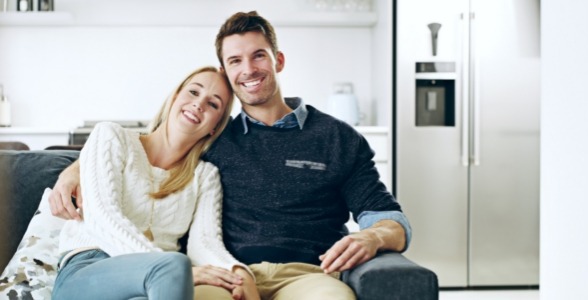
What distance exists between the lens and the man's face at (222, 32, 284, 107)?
232 centimetres

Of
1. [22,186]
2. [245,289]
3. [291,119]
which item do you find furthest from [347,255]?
[22,186]

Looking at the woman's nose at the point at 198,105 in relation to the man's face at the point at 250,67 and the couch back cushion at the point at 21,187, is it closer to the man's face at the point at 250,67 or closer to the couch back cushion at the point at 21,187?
the man's face at the point at 250,67

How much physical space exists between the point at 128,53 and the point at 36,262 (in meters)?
3.25

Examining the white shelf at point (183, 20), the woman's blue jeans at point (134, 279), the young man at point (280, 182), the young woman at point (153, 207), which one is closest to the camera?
the woman's blue jeans at point (134, 279)

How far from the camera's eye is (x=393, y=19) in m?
4.68

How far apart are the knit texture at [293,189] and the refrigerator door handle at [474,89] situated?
237 centimetres

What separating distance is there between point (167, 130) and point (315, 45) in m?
3.13

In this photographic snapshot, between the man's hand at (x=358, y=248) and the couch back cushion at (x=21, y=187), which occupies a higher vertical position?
the couch back cushion at (x=21, y=187)

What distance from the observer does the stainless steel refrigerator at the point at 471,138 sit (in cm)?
453

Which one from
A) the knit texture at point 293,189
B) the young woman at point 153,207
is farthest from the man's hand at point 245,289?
the knit texture at point 293,189

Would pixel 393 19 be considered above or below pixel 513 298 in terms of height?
above

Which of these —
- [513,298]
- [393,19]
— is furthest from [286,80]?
[513,298]
